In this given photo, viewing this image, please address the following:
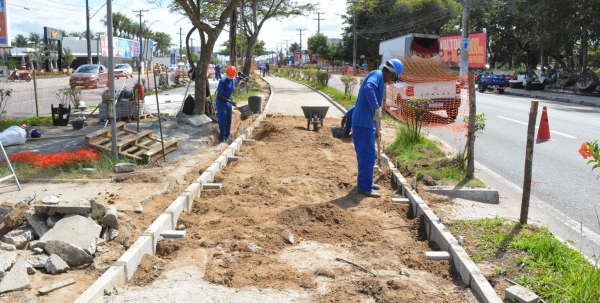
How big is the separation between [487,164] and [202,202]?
5.47 metres

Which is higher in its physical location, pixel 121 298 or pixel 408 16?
pixel 408 16

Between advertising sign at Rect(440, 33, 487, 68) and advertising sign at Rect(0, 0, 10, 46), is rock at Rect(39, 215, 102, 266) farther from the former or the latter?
advertising sign at Rect(440, 33, 487, 68)

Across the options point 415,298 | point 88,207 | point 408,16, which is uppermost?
point 408,16

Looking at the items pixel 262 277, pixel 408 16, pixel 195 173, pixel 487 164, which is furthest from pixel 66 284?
pixel 408 16

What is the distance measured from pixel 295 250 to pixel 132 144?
5.22 metres

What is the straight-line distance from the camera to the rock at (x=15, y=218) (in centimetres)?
484

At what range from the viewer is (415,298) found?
3.60m

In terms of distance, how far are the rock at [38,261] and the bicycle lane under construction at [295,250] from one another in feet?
2.65

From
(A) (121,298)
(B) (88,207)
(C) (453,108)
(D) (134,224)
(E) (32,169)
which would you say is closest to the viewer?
(A) (121,298)

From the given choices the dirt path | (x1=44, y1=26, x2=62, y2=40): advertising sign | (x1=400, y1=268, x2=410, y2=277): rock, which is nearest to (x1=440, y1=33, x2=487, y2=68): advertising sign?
the dirt path

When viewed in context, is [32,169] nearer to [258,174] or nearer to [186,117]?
[258,174]

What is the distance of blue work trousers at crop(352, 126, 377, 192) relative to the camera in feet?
21.1

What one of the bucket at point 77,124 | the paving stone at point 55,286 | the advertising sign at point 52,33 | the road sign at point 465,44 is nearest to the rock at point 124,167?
the paving stone at point 55,286

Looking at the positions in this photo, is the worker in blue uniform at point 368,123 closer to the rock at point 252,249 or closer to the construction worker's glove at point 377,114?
the construction worker's glove at point 377,114
